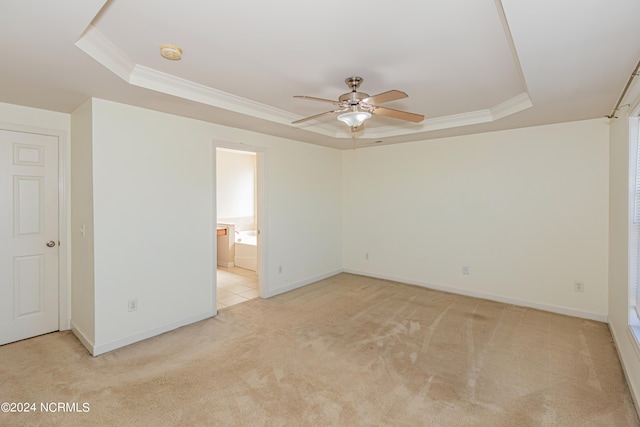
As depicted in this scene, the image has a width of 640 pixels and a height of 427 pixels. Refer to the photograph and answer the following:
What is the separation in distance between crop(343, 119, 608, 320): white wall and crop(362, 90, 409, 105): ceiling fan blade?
2.75 m

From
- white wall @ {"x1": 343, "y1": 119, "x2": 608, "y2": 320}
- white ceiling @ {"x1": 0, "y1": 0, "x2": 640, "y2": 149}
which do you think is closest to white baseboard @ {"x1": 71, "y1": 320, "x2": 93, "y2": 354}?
white ceiling @ {"x1": 0, "y1": 0, "x2": 640, "y2": 149}

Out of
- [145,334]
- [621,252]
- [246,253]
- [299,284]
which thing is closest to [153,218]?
[145,334]

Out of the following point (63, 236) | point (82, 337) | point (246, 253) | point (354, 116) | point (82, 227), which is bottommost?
point (82, 337)

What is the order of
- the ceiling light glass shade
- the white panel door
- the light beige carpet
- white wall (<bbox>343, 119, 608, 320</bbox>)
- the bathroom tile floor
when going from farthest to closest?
the bathroom tile floor
white wall (<bbox>343, 119, 608, 320</bbox>)
the white panel door
the ceiling light glass shade
the light beige carpet

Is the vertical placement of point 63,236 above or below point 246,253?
above

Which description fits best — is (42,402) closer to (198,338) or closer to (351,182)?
(198,338)

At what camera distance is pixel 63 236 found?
10.7 feet

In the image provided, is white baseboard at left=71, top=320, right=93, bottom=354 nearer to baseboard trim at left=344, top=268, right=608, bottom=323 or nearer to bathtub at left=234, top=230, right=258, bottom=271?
bathtub at left=234, top=230, right=258, bottom=271

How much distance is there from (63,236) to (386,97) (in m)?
3.52

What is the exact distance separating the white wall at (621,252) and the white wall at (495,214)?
0.25m

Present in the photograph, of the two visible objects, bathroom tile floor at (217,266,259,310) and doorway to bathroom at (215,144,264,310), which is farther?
doorway to bathroom at (215,144,264,310)

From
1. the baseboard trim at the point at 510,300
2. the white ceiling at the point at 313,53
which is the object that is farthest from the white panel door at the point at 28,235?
the baseboard trim at the point at 510,300

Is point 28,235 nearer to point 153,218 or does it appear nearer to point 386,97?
point 153,218

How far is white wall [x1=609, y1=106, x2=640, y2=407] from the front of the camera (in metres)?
2.33
